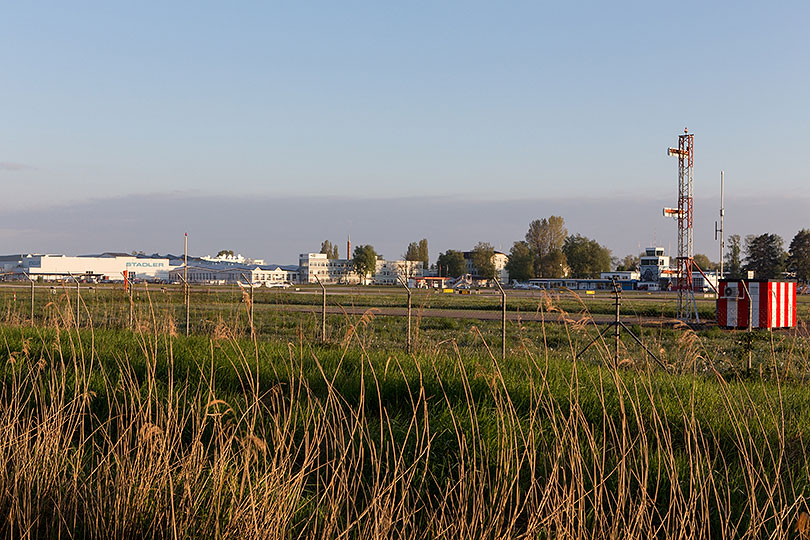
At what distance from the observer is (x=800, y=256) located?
117 metres

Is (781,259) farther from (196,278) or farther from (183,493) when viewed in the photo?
(183,493)

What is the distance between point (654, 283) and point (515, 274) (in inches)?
1452

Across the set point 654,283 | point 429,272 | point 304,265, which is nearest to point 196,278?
point 304,265

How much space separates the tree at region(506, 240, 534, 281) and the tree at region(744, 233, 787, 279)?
41518mm

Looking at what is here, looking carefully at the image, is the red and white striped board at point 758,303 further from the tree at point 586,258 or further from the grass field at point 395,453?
the tree at point 586,258

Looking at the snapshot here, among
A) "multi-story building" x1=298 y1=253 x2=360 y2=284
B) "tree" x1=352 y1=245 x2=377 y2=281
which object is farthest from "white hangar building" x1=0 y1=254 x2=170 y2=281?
"tree" x1=352 y1=245 x2=377 y2=281

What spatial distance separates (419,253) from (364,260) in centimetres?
3818

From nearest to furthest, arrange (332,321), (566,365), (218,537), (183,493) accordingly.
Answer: (218,537), (183,493), (566,365), (332,321)

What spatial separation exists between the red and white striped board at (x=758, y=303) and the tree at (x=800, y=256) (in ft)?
341

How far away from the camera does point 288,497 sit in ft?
14.2

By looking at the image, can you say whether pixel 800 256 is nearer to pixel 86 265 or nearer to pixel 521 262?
pixel 521 262

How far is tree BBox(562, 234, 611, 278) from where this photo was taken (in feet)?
479

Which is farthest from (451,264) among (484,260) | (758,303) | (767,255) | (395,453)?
(395,453)

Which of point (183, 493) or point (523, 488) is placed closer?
point (183, 493)
